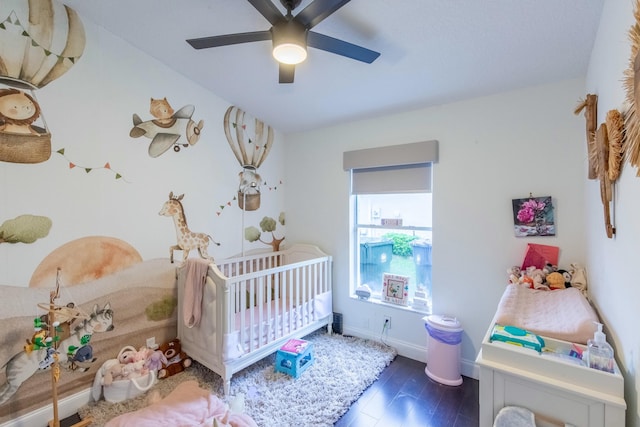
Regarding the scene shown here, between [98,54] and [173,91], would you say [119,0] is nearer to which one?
[98,54]

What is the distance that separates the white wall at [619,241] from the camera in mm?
942

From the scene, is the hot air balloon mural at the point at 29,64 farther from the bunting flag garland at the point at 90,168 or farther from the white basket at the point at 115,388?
the white basket at the point at 115,388

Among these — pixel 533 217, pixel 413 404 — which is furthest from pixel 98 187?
pixel 533 217

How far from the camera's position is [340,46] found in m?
1.52

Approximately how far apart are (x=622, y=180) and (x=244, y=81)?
2.55 meters

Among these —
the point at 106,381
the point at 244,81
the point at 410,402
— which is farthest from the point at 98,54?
the point at 410,402

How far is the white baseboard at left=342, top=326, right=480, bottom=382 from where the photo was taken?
2.31 metres

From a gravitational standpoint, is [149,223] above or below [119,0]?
below

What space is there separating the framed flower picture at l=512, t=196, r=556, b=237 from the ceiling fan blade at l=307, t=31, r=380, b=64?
1576 mm

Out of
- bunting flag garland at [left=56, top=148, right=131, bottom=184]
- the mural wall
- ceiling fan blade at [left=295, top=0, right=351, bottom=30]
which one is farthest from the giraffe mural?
ceiling fan blade at [left=295, top=0, right=351, bottom=30]

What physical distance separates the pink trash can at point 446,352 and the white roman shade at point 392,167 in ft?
3.90

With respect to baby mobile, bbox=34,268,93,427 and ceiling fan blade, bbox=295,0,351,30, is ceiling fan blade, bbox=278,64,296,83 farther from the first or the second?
baby mobile, bbox=34,268,93,427

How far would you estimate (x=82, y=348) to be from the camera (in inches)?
77.8

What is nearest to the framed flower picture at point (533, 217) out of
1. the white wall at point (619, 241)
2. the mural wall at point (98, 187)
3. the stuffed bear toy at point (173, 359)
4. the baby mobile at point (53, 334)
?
the white wall at point (619, 241)
